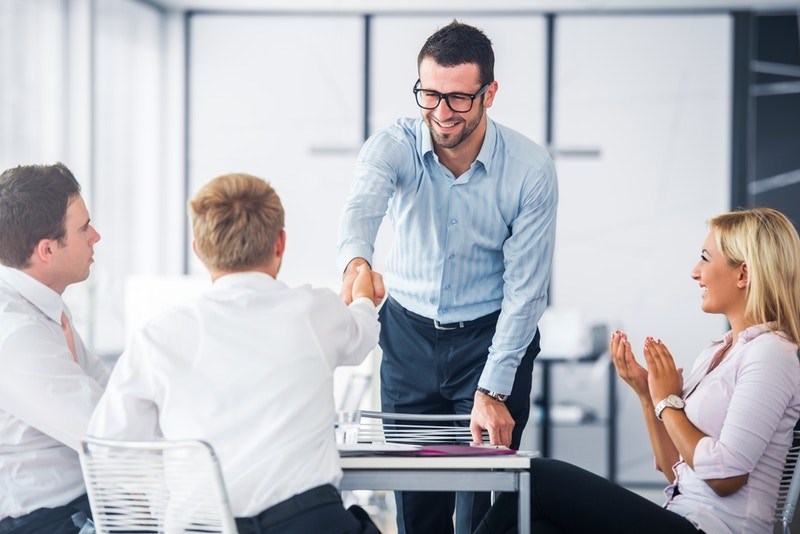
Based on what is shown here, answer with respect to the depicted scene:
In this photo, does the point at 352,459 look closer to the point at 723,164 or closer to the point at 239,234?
the point at 239,234

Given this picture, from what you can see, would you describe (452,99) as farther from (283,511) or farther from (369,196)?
(283,511)

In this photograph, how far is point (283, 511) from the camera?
1.49 meters

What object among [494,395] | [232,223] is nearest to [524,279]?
[494,395]

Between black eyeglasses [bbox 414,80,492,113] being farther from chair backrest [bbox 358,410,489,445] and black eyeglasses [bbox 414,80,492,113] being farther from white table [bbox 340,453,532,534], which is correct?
white table [bbox 340,453,532,534]

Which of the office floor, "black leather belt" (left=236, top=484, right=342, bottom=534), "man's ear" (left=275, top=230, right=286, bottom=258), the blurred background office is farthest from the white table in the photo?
the blurred background office

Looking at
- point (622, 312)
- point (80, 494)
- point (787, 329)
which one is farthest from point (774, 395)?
point (622, 312)

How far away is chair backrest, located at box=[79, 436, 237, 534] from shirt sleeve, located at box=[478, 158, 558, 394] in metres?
1.01

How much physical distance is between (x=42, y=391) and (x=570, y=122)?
4.75m

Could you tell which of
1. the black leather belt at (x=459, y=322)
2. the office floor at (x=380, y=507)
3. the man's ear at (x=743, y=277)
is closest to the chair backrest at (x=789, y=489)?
the man's ear at (x=743, y=277)

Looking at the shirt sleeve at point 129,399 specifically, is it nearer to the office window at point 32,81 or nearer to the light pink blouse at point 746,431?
the light pink blouse at point 746,431

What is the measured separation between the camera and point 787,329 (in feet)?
6.70

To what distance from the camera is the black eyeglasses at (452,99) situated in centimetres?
225

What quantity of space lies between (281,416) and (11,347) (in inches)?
22.3

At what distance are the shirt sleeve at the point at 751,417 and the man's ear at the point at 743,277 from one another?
0.25 m
